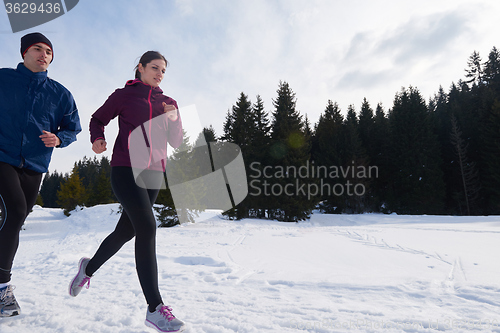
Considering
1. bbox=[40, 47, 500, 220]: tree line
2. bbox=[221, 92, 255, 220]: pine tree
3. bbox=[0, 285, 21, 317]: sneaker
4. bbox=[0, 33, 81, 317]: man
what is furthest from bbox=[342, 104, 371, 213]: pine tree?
bbox=[0, 285, 21, 317]: sneaker

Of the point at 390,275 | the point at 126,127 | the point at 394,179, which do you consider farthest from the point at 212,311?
the point at 394,179

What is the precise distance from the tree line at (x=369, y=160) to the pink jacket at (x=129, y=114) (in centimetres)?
1492

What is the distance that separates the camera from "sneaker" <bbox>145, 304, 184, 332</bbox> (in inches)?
61.8

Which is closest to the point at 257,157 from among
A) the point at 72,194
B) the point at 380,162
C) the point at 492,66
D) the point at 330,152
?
the point at 330,152

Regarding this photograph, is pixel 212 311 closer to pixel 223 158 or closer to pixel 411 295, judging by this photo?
pixel 411 295

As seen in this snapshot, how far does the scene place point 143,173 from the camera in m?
1.88

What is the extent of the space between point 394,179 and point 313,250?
25.8m

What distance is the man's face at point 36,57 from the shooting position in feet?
6.77

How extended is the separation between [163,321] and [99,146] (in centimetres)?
125

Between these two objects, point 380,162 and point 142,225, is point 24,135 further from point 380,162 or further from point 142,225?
point 380,162

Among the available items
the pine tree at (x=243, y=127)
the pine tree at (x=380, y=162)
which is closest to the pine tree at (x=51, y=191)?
the pine tree at (x=243, y=127)

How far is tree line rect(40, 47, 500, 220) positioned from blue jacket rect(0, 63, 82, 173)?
581 inches

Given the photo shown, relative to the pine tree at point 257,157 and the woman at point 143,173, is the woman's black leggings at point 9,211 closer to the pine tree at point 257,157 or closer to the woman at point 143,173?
the woman at point 143,173

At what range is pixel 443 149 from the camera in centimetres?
2848
